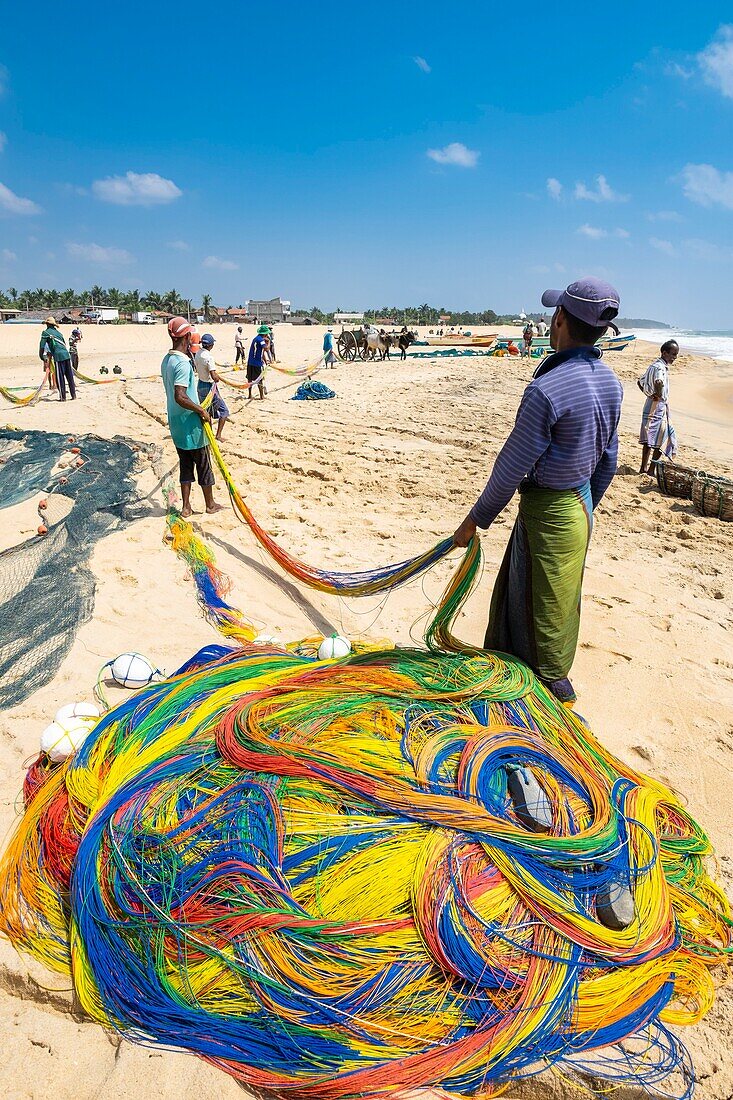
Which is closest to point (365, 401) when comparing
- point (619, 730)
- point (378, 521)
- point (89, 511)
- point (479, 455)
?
point (479, 455)

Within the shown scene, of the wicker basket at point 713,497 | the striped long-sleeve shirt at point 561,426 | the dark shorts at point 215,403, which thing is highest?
the striped long-sleeve shirt at point 561,426

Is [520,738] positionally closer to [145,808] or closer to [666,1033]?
[666,1033]

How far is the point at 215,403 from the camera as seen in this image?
8031 millimetres

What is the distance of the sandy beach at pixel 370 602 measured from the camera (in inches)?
68.1

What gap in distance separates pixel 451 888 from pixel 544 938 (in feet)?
1.00

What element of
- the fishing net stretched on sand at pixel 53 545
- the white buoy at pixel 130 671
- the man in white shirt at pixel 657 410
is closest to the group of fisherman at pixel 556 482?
the white buoy at pixel 130 671

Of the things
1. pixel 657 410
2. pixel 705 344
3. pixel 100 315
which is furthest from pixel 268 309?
pixel 657 410

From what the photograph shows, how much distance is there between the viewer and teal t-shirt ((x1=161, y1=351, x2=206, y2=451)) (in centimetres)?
497

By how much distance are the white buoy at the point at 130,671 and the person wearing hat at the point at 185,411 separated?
2370 mm

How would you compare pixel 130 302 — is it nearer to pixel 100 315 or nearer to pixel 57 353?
pixel 100 315

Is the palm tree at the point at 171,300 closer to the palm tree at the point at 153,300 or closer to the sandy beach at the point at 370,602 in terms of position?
the palm tree at the point at 153,300

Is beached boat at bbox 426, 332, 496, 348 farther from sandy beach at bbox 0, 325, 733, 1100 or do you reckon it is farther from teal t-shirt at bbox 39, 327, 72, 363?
teal t-shirt at bbox 39, 327, 72, 363

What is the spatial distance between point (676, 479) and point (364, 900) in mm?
6115

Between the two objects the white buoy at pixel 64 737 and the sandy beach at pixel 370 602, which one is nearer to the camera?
the sandy beach at pixel 370 602
